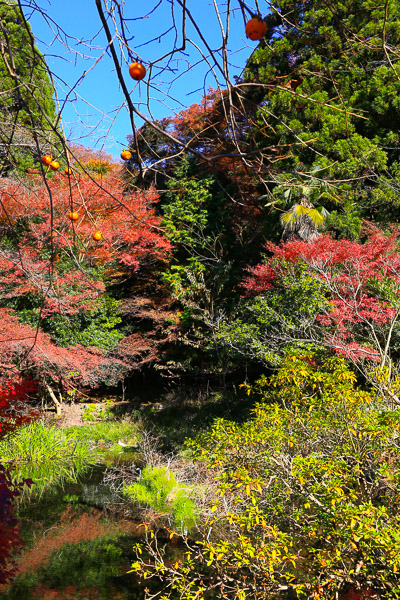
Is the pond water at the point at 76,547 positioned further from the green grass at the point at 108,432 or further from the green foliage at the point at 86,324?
the green foliage at the point at 86,324

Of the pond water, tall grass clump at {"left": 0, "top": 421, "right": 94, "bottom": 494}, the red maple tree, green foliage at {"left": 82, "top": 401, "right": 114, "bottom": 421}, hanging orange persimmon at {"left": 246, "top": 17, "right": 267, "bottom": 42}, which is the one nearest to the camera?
hanging orange persimmon at {"left": 246, "top": 17, "right": 267, "bottom": 42}

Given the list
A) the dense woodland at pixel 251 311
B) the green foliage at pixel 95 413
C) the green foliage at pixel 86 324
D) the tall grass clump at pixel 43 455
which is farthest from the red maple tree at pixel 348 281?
the green foliage at pixel 95 413

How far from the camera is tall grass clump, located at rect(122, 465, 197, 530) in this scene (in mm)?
4801

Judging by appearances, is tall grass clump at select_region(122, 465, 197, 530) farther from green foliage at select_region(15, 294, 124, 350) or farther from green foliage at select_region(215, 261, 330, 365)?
green foliage at select_region(15, 294, 124, 350)

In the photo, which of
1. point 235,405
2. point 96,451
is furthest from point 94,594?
point 235,405

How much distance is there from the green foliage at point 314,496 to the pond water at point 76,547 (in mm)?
746

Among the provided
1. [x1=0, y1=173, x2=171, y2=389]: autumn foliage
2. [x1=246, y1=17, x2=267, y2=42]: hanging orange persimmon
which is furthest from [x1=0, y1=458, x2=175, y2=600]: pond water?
[x1=246, y1=17, x2=267, y2=42]: hanging orange persimmon

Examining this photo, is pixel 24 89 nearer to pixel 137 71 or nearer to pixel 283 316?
pixel 137 71

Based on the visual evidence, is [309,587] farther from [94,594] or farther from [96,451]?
[96,451]

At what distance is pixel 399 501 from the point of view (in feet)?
7.50

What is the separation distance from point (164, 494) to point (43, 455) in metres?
2.40

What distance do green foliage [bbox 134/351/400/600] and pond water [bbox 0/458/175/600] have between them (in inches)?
29.4

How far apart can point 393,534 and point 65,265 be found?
8.44 meters

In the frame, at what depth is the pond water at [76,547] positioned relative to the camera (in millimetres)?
3517
